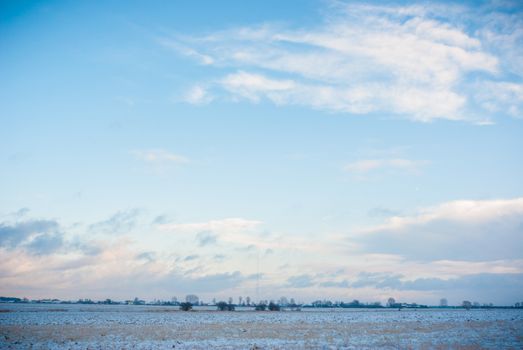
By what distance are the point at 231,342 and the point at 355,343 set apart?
10433 millimetres

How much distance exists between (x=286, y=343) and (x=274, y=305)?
153 meters

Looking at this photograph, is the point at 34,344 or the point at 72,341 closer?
the point at 34,344

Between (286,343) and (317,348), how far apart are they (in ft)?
13.7

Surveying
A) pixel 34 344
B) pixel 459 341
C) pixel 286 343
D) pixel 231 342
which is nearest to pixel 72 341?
pixel 34 344

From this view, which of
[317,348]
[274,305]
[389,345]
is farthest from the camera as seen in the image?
[274,305]

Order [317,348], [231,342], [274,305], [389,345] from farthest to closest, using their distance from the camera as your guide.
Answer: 1. [274,305]
2. [231,342]
3. [389,345]
4. [317,348]

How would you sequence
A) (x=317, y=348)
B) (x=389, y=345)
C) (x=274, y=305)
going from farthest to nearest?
1. (x=274, y=305)
2. (x=389, y=345)
3. (x=317, y=348)

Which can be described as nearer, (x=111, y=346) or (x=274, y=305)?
(x=111, y=346)

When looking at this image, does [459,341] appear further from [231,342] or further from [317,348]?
[231,342]

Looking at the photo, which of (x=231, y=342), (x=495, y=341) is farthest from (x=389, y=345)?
(x=231, y=342)

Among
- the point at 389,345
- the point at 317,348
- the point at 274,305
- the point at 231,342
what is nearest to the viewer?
the point at 317,348

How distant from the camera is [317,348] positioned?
105 ft

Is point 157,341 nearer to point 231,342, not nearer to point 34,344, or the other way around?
point 231,342

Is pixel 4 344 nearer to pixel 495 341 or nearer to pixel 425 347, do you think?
pixel 425 347
